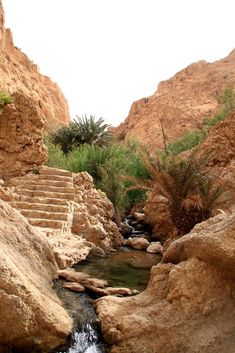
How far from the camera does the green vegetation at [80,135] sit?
17109mm

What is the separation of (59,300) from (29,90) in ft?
106

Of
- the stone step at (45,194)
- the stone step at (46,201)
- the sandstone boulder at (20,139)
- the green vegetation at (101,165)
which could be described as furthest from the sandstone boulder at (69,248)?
the green vegetation at (101,165)

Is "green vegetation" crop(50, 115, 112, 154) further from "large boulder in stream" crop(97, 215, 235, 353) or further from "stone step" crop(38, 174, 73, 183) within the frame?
"large boulder in stream" crop(97, 215, 235, 353)

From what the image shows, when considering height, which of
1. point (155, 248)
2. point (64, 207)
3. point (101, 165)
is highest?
point (101, 165)

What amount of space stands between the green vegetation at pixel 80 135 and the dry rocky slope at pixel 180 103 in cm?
1293

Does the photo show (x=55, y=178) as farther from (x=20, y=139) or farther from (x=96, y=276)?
(x=96, y=276)

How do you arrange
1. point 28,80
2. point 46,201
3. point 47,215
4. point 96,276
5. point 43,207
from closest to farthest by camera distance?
point 96,276
point 47,215
point 43,207
point 46,201
point 28,80

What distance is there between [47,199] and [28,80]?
29537 mm

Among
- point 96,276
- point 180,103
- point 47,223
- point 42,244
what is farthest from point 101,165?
point 180,103

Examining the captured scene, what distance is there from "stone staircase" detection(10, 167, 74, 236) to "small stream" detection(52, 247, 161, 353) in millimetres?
1110

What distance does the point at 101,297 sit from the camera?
436cm

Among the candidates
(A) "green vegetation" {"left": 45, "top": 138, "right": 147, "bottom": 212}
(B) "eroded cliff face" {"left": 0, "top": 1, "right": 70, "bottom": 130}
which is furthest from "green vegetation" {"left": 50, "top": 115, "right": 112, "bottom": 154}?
(B) "eroded cliff face" {"left": 0, "top": 1, "right": 70, "bottom": 130}

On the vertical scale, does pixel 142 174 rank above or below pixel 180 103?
below

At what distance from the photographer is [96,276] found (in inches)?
226
